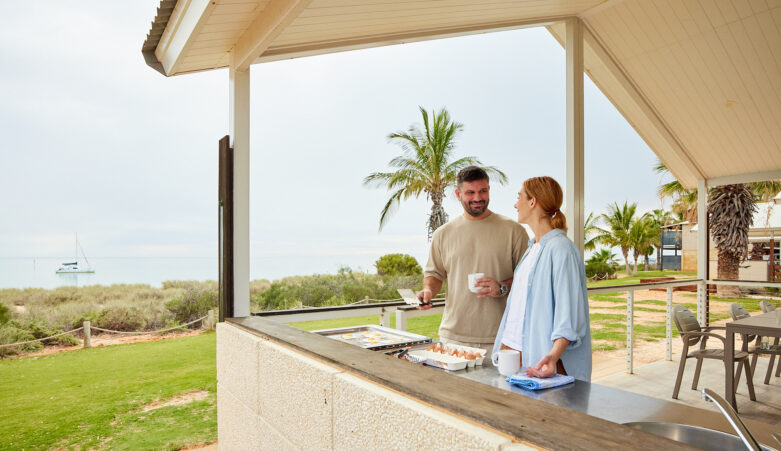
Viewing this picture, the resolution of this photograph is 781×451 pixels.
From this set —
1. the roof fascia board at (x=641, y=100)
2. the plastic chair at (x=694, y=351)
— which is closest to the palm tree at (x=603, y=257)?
the roof fascia board at (x=641, y=100)

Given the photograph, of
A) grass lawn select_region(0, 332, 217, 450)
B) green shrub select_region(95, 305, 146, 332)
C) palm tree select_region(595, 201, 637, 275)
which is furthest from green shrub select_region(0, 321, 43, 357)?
palm tree select_region(595, 201, 637, 275)

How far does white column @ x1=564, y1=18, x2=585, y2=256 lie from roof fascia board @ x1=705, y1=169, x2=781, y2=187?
3614mm

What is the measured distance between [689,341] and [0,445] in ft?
37.5

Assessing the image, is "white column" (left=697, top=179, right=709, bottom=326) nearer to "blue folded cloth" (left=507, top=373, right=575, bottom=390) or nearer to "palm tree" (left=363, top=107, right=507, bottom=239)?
"blue folded cloth" (left=507, top=373, right=575, bottom=390)

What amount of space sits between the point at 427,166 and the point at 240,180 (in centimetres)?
1305

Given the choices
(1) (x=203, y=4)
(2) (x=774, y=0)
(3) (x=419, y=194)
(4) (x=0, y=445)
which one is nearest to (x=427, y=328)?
(3) (x=419, y=194)

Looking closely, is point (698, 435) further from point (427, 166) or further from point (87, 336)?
point (427, 166)

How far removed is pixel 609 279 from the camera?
27.4 m

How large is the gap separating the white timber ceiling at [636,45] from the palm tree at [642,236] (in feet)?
75.5

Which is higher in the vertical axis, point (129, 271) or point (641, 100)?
point (641, 100)

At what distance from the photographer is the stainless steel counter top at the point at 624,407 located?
1098mm

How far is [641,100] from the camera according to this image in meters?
5.48

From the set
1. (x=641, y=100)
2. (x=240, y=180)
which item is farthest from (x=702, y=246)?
(x=240, y=180)

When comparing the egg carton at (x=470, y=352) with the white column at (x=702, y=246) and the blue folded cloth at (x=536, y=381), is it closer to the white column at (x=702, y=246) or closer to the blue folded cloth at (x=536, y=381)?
the blue folded cloth at (x=536, y=381)
